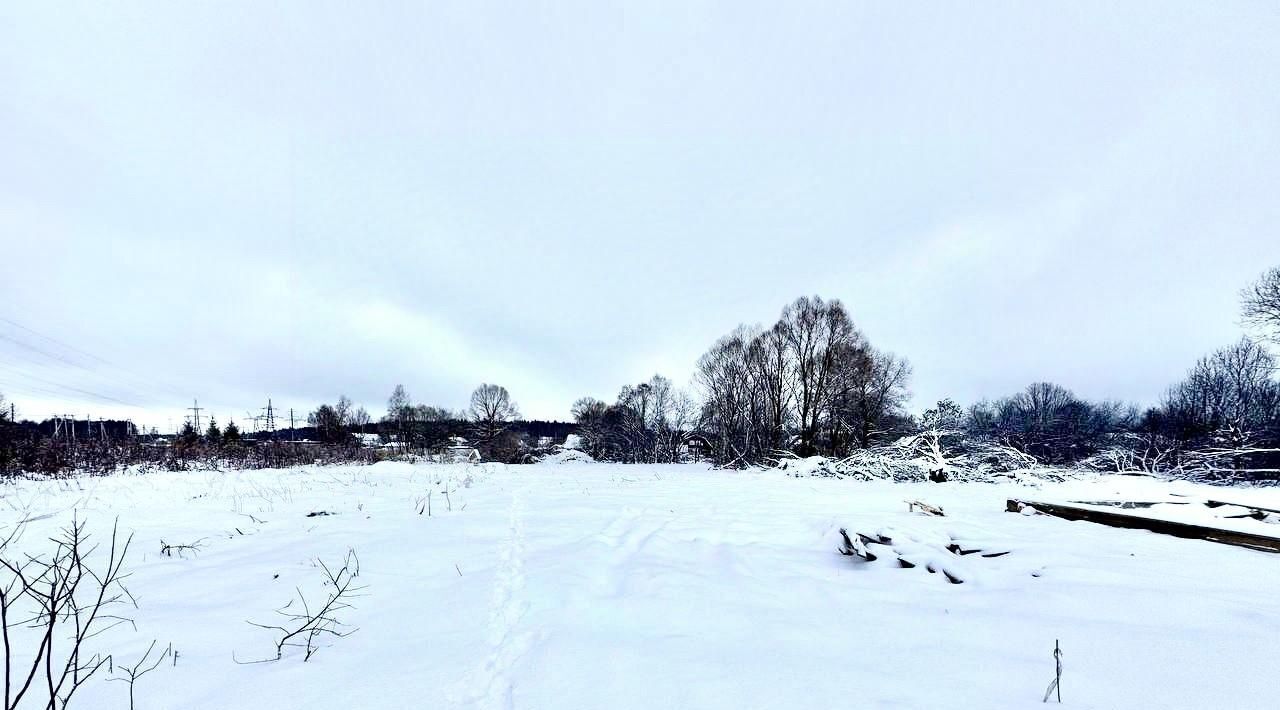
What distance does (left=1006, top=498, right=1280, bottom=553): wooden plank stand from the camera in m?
3.66

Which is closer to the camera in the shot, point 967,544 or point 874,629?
point 874,629

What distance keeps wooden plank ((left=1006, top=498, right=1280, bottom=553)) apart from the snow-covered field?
222 millimetres

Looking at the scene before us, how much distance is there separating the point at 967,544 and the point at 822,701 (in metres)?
3.09

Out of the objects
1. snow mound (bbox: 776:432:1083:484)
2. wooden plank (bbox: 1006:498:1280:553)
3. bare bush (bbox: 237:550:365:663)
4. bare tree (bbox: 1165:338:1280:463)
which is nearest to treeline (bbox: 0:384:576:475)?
bare bush (bbox: 237:550:365:663)

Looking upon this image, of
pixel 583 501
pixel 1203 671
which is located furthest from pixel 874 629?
pixel 583 501

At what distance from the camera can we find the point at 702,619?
9.07 ft

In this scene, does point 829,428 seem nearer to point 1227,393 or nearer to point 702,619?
point 1227,393

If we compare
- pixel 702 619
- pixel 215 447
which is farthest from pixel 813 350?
pixel 215 447

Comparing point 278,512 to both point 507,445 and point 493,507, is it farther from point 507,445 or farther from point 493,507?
point 507,445

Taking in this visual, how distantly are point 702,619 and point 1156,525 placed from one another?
4997 millimetres

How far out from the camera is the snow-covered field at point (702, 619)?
198 centimetres

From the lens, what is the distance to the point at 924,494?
8273 millimetres

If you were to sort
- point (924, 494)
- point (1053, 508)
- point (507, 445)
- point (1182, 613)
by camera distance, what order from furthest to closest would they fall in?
1. point (507, 445)
2. point (924, 494)
3. point (1053, 508)
4. point (1182, 613)

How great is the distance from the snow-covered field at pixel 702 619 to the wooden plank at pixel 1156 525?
222 mm
